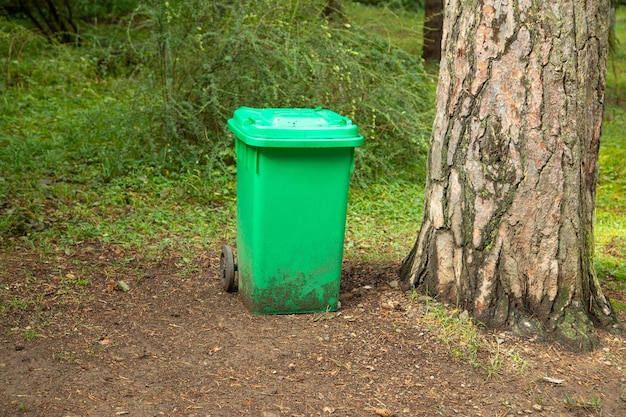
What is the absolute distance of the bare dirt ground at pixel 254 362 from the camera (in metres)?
3.51

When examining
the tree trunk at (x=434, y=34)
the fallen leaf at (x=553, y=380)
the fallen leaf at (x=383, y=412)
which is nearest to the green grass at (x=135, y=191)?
the fallen leaf at (x=553, y=380)

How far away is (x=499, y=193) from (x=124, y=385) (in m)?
2.06

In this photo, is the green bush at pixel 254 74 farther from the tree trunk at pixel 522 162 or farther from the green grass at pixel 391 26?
the tree trunk at pixel 522 162

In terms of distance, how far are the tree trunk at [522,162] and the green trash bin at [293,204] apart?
1.87ft

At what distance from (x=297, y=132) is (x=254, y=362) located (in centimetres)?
116

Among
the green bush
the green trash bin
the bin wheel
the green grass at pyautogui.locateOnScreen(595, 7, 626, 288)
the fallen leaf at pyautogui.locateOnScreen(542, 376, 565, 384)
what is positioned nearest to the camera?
the fallen leaf at pyautogui.locateOnScreen(542, 376, 565, 384)

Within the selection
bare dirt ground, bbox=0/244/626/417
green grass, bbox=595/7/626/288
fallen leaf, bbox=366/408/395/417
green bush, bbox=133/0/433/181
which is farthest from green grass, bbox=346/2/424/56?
fallen leaf, bbox=366/408/395/417

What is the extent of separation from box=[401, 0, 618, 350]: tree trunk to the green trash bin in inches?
22.4

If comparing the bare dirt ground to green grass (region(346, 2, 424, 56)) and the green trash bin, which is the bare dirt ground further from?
green grass (region(346, 2, 424, 56))

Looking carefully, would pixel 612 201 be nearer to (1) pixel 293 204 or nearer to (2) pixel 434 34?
(1) pixel 293 204

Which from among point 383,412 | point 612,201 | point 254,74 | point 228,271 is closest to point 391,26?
point 254,74

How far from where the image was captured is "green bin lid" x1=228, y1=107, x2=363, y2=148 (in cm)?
394

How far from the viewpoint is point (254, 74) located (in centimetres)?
748

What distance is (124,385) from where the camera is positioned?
3598 millimetres
